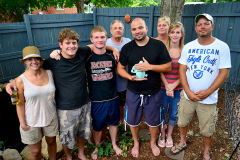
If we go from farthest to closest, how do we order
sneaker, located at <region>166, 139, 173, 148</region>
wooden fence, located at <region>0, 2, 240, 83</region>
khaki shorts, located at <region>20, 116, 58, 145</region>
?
wooden fence, located at <region>0, 2, 240, 83</region> → sneaker, located at <region>166, 139, 173, 148</region> → khaki shorts, located at <region>20, 116, 58, 145</region>

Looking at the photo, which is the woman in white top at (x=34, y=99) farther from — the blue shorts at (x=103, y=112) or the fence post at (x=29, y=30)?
the fence post at (x=29, y=30)

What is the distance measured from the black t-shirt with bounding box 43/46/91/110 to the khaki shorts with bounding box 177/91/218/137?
153 cm

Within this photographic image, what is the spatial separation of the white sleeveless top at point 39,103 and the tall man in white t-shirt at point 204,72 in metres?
1.87

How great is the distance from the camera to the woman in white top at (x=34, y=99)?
2109mm

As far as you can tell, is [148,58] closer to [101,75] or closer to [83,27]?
[101,75]

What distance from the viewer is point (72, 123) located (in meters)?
2.45

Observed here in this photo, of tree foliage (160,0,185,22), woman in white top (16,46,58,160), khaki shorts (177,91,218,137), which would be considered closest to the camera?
woman in white top (16,46,58,160)

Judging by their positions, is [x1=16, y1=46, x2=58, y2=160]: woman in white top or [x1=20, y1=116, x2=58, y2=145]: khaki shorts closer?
[x1=16, y1=46, x2=58, y2=160]: woman in white top

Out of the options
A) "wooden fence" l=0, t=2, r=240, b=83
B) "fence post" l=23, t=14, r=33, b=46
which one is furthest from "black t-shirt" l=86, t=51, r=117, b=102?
"fence post" l=23, t=14, r=33, b=46

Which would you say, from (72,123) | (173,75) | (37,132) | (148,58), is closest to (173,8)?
(173,75)

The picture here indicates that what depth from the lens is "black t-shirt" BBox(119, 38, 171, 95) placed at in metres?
2.42

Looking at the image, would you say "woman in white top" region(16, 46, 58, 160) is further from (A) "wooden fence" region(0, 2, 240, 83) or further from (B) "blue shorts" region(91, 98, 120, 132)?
(A) "wooden fence" region(0, 2, 240, 83)

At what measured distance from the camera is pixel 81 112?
8.33ft

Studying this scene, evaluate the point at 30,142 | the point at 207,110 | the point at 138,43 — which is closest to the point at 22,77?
the point at 30,142
